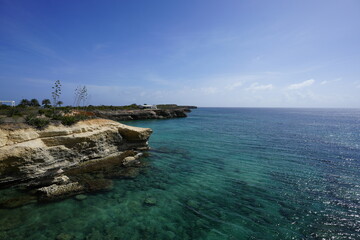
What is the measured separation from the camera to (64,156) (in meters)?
15.8

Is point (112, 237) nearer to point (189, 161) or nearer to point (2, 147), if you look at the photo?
point (2, 147)

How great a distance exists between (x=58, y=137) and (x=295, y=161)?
24.0 m

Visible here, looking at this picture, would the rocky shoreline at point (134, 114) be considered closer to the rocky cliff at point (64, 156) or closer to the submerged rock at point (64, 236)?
the rocky cliff at point (64, 156)

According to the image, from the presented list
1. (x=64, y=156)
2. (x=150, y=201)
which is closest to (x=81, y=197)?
(x=150, y=201)

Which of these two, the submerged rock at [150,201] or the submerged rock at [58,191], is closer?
the submerged rock at [150,201]

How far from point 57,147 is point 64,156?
1053 millimetres

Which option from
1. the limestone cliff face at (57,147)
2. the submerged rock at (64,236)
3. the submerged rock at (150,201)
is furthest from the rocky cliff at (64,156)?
the submerged rock at (64,236)

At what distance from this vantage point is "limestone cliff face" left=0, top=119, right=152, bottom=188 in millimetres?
12617

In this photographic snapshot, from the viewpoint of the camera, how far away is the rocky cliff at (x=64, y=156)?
40.9 ft

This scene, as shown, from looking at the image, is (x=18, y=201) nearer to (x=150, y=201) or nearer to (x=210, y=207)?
(x=150, y=201)

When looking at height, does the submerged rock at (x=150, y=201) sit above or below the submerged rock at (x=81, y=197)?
below

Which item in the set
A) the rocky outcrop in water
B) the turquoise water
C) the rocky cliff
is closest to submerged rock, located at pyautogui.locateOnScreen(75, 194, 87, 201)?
the turquoise water

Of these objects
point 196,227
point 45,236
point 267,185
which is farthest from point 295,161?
point 45,236

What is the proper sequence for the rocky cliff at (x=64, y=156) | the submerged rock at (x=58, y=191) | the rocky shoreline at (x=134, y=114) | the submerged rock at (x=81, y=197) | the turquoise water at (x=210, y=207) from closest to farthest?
1. the turquoise water at (x=210, y=207)
2. the submerged rock at (x=81, y=197)
3. the submerged rock at (x=58, y=191)
4. the rocky cliff at (x=64, y=156)
5. the rocky shoreline at (x=134, y=114)
